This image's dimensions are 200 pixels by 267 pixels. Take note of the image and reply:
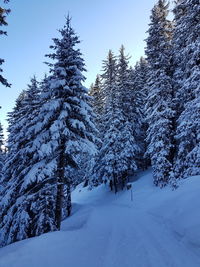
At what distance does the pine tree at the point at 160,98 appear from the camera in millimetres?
21891

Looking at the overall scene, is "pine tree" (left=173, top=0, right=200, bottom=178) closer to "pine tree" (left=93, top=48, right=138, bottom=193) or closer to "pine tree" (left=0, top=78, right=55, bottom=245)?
"pine tree" (left=0, top=78, right=55, bottom=245)

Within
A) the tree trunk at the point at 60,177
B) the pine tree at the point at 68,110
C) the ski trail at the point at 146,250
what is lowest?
the ski trail at the point at 146,250

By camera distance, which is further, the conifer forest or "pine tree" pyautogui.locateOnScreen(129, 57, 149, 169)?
"pine tree" pyautogui.locateOnScreen(129, 57, 149, 169)

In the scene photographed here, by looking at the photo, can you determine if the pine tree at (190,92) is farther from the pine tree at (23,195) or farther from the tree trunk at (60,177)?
the pine tree at (23,195)

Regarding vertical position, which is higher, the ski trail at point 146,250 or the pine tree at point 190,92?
the pine tree at point 190,92

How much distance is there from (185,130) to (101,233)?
992 cm

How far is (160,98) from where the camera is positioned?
23.2 meters

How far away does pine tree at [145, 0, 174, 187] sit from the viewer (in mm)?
21891

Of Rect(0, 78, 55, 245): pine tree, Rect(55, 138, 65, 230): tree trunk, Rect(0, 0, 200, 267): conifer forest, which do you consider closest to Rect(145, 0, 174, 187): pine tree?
Rect(0, 0, 200, 267): conifer forest

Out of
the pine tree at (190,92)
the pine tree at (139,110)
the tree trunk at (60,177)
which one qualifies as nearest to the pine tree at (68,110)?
the tree trunk at (60,177)

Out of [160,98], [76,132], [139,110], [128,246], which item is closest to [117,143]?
[139,110]

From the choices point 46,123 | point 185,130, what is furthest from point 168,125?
point 46,123

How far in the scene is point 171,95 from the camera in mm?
23641

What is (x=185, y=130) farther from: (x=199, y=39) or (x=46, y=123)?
(x=46, y=123)
